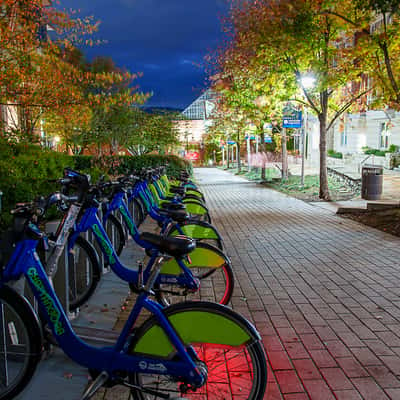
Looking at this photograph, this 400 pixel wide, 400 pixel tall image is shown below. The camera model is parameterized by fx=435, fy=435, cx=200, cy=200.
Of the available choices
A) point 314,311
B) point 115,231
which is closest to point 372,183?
point 314,311

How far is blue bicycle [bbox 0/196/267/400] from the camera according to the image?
92.5 inches

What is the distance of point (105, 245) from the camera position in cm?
413

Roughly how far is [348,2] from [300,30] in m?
1.43

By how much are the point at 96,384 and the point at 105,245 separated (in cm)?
186

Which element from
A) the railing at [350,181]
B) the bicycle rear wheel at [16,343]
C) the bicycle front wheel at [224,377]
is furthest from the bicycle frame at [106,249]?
the railing at [350,181]

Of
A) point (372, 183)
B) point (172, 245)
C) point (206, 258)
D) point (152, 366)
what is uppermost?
point (172, 245)

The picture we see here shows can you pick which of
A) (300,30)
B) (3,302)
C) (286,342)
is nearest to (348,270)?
(286,342)

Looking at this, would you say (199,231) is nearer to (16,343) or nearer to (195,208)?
(195,208)

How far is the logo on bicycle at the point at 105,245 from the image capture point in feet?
13.5

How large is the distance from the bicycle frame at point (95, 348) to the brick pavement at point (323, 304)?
93 centimetres

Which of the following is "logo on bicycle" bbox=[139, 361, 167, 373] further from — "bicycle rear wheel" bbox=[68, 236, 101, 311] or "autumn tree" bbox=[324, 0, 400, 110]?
"autumn tree" bbox=[324, 0, 400, 110]

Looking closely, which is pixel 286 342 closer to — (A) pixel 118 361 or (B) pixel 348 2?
(A) pixel 118 361

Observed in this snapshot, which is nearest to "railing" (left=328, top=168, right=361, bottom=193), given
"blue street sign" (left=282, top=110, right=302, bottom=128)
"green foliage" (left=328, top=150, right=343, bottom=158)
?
"blue street sign" (left=282, top=110, right=302, bottom=128)

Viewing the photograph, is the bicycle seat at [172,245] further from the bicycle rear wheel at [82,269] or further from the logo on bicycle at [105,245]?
the bicycle rear wheel at [82,269]
